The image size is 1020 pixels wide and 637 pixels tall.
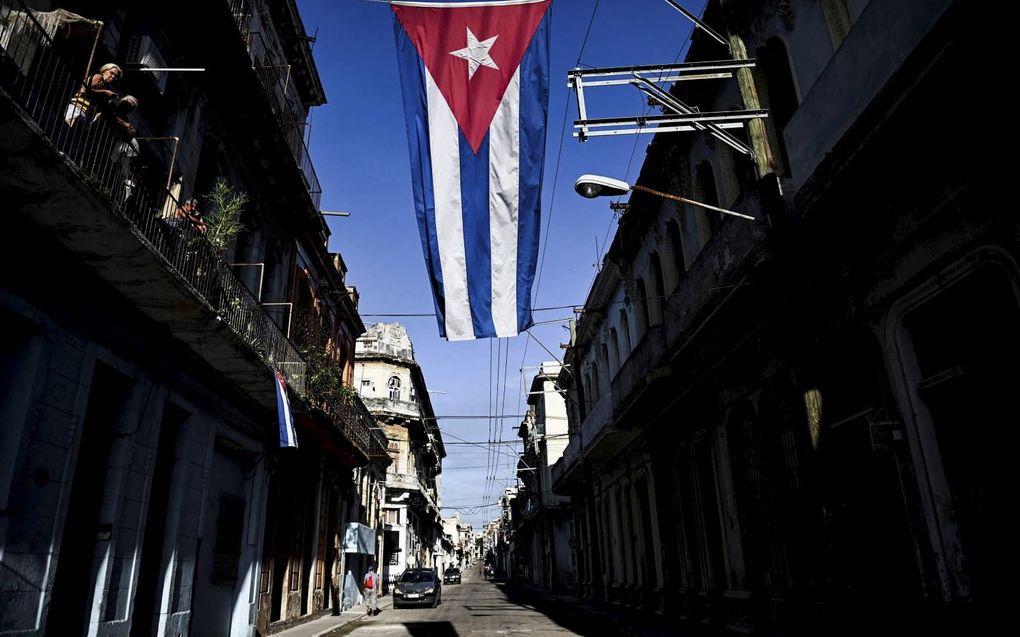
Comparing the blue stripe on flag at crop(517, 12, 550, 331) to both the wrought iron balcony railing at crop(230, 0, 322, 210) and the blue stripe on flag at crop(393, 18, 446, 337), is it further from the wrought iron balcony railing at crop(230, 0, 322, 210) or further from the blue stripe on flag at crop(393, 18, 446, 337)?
the wrought iron balcony railing at crop(230, 0, 322, 210)

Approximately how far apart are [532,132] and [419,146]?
1345 millimetres

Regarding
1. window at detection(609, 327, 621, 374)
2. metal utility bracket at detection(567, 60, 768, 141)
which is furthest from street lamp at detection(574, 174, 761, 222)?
window at detection(609, 327, 621, 374)

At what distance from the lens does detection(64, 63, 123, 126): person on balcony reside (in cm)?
648

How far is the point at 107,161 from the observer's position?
22.4 feet

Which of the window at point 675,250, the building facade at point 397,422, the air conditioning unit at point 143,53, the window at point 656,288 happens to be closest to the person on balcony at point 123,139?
the air conditioning unit at point 143,53

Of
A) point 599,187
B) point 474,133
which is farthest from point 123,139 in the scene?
point 599,187

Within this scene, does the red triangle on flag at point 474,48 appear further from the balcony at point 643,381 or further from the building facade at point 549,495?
the building facade at point 549,495

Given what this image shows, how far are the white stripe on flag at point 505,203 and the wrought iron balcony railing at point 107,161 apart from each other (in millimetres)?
3892

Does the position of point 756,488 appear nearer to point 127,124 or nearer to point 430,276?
point 430,276

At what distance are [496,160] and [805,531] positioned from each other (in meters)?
6.66

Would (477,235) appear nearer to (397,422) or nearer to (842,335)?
(842,335)

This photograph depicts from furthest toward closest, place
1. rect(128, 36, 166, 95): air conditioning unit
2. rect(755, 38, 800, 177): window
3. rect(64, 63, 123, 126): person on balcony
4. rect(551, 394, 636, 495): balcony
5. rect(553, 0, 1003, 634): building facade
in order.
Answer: rect(551, 394, 636, 495): balcony
rect(755, 38, 800, 177): window
rect(128, 36, 166, 95): air conditioning unit
rect(64, 63, 123, 126): person on balcony
rect(553, 0, 1003, 634): building facade

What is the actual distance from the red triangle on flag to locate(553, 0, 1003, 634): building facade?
356 cm

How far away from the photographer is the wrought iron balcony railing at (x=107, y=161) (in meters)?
5.66
